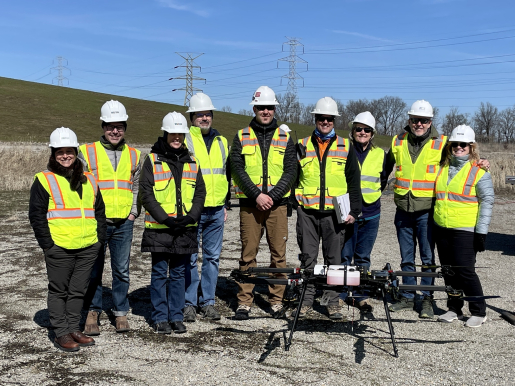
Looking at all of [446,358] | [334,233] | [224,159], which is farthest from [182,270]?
[446,358]

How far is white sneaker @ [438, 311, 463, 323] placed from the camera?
20.4 ft

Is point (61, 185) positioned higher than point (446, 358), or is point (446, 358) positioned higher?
point (61, 185)

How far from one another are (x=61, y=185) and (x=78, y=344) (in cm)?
154

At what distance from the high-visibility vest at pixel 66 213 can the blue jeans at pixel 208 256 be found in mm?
1453

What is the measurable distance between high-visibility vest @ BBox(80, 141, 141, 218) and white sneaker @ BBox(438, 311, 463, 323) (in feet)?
12.3

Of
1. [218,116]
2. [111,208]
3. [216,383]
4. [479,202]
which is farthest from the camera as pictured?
[218,116]

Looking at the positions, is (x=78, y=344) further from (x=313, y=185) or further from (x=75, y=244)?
(x=313, y=185)

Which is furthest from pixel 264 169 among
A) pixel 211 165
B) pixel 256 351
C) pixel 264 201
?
pixel 256 351

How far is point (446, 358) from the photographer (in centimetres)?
507

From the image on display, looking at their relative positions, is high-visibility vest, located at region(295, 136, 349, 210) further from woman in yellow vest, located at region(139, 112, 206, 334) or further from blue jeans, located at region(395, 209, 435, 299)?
woman in yellow vest, located at region(139, 112, 206, 334)

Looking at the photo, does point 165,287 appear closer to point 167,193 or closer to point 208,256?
point 208,256

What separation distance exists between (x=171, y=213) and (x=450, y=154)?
10.6 ft

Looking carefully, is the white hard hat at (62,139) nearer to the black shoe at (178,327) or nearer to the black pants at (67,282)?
the black pants at (67,282)

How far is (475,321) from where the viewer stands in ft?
19.9
